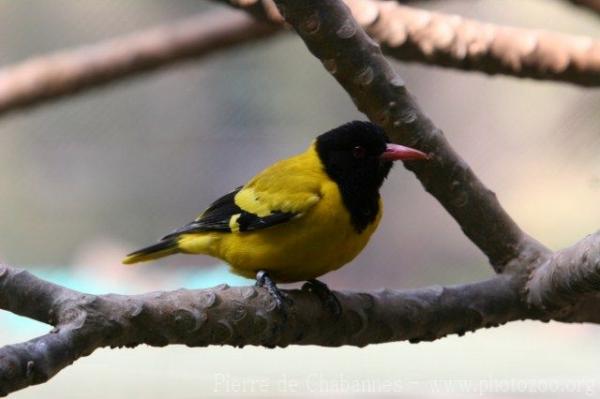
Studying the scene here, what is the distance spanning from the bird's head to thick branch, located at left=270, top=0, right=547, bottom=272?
0.52 feet

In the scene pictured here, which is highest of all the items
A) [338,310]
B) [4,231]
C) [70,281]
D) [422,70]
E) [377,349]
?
[422,70]

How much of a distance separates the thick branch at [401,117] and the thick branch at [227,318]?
10cm

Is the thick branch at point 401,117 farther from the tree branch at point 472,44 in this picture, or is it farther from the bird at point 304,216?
the tree branch at point 472,44

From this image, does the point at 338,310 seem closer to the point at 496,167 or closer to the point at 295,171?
the point at 295,171

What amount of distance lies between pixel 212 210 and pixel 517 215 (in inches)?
34.3

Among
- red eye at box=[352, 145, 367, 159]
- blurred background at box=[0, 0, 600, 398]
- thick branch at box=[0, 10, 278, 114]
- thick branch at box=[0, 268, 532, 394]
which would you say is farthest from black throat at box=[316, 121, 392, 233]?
thick branch at box=[0, 10, 278, 114]

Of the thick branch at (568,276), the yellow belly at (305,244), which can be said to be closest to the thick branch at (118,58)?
the yellow belly at (305,244)

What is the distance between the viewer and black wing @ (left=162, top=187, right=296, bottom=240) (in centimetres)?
179

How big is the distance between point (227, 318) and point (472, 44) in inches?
40.1

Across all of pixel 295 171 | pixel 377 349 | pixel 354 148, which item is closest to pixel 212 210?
pixel 295 171

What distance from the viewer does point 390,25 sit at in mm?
2068

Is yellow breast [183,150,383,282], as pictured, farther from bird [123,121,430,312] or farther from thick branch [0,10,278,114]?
thick branch [0,10,278,114]

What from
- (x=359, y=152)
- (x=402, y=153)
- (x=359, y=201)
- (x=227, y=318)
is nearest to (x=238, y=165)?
(x=359, y=152)

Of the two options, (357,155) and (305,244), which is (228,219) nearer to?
(305,244)
